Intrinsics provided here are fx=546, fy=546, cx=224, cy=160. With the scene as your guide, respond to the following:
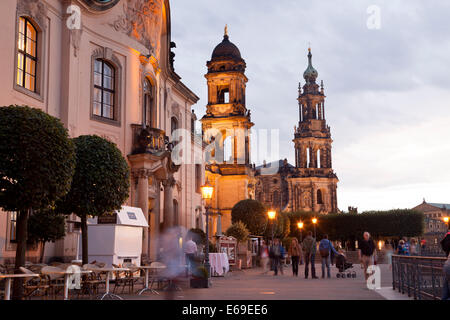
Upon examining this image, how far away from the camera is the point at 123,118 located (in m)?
25.8

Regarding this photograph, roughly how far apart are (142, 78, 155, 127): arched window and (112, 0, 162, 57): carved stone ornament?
1732mm

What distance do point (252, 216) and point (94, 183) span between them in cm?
3050

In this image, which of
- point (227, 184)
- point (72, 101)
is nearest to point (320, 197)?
point (227, 184)

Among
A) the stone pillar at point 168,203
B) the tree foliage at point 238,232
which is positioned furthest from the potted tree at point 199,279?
the tree foliage at point 238,232

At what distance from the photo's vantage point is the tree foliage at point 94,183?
643 inches

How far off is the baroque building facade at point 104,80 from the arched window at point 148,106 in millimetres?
54

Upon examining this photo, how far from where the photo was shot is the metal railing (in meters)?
11.0

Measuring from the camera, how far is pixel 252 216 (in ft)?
151

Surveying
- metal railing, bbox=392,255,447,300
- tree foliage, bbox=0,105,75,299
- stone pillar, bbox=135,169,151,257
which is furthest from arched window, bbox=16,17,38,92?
metal railing, bbox=392,255,447,300

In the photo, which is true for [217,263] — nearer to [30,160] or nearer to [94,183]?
[94,183]

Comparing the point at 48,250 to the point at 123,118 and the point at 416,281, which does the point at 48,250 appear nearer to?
the point at 123,118

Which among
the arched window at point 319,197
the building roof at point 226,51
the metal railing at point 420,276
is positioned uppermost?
the building roof at point 226,51

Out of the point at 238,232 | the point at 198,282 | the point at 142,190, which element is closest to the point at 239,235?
the point at 238,232

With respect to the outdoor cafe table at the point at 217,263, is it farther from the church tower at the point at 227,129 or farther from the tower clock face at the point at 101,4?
the church tower at the point at 227,129
